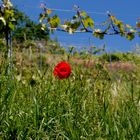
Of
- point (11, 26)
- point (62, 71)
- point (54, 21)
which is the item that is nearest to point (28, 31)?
point (54, 21)

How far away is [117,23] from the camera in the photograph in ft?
17.0

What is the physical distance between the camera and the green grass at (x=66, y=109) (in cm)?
281

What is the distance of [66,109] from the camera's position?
3.08 metres

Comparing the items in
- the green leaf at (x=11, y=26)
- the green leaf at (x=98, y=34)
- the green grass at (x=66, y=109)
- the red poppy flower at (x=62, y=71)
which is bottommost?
the green grass at (x=66, y=109)

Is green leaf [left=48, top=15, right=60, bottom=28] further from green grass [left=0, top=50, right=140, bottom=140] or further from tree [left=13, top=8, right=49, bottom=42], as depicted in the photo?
green grass [left=0, top=50, right=140, bottom=140]

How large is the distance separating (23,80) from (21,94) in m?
0.41

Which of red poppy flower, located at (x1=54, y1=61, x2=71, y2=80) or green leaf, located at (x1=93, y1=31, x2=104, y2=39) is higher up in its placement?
green leaf, located at (x1=93, y1=31, x2=104, y2=39)

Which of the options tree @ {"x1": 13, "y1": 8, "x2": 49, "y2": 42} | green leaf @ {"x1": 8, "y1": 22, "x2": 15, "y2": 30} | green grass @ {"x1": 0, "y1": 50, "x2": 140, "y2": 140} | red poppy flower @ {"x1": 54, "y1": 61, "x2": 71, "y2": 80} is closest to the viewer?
green grass @ {"x1": 0, "y1": 50, "x2": 140, "y2": 140}

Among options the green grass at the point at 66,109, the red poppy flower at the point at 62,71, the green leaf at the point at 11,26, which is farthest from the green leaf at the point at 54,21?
the red poppy flower at the point at 62,71

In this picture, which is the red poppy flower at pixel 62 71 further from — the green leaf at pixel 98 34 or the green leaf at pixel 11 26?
the green leaf at pixel 98 34

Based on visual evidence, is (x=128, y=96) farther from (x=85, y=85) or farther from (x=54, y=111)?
(x=54, y=111)

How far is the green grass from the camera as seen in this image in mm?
2809

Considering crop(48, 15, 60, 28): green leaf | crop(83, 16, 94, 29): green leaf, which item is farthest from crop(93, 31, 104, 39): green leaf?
crop(48, 15, 60, 28): green leaf

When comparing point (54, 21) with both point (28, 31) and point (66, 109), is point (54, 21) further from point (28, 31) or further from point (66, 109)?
point (28, 31)
